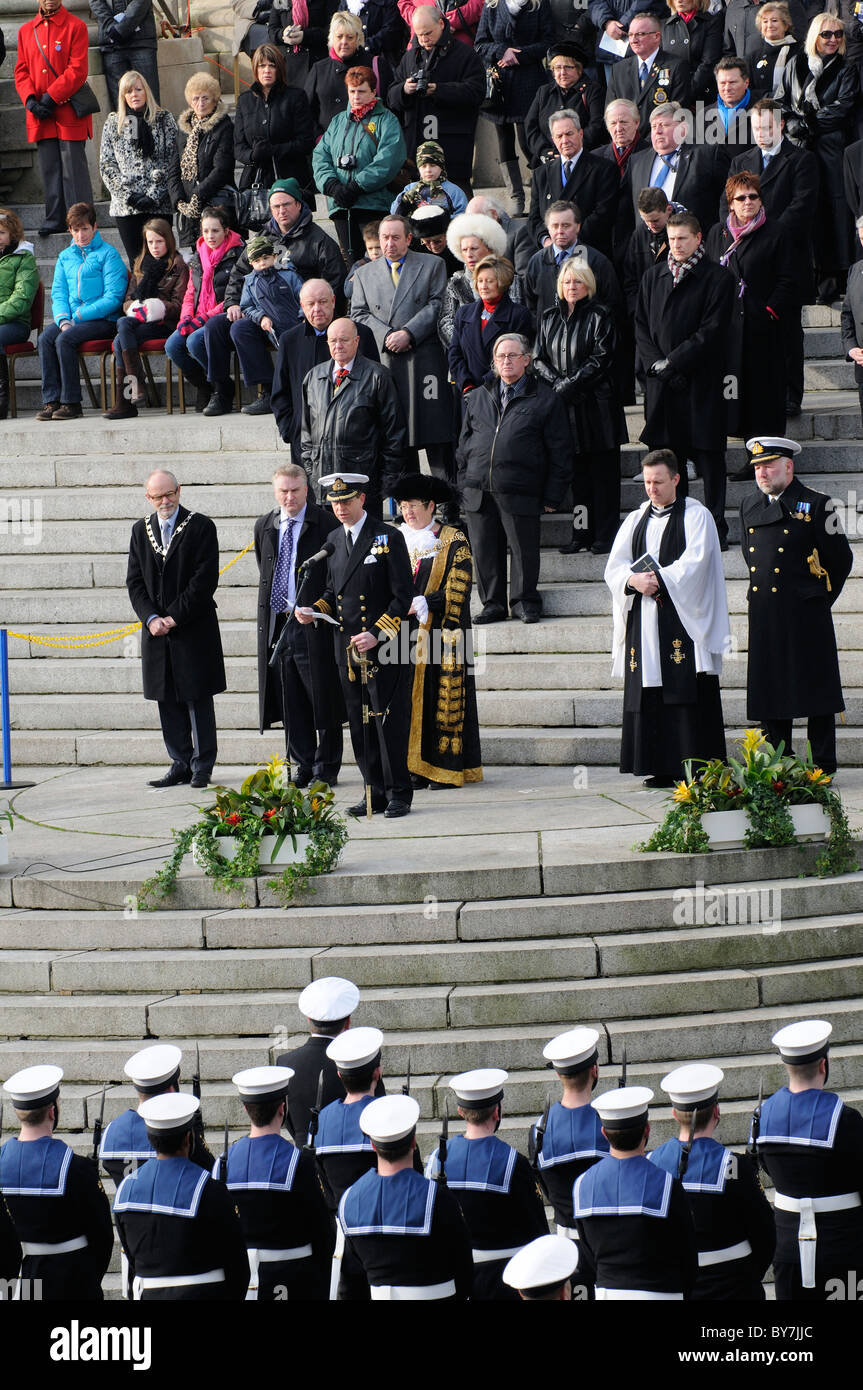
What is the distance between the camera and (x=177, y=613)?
1212cm

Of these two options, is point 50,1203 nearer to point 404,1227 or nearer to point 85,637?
point 404,1227

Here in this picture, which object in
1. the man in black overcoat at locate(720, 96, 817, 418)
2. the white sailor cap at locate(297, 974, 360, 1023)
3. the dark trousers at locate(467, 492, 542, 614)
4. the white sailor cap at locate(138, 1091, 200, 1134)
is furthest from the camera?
the man in black overcoat at locate(720, 96, 817, 418)

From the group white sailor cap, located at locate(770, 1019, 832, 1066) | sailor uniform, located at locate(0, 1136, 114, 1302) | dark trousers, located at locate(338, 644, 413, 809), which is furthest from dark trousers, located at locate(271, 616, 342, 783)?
white sailor cap, located at locate(770, 1019, 832, 1066)

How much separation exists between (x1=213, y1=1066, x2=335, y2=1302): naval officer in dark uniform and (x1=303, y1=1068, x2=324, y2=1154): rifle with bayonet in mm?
188

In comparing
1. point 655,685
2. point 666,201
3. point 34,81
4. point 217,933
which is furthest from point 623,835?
point 34,81

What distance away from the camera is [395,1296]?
6.34m

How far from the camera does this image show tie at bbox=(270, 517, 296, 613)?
1220 centimetres

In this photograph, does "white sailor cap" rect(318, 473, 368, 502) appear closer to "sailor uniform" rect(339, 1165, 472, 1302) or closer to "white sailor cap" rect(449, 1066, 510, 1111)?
"white sailor cap" rect(449, 1066, 510, 1111)

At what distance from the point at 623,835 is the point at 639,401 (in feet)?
20.8

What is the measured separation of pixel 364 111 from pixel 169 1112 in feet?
36.8

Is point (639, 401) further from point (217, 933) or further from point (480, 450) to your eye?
point (217, 933)

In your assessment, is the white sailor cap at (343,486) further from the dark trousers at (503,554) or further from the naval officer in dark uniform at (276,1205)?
the naval officer in dark uniform at (276,1205)

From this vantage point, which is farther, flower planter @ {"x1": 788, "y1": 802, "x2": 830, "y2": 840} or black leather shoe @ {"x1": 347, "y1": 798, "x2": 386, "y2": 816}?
black leather shoe @ {"x1": 347, "y1": 798, "x2": 386, "y2": 816}
